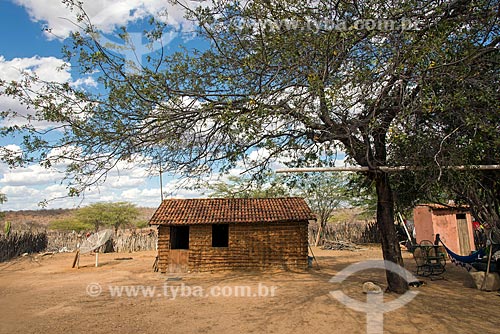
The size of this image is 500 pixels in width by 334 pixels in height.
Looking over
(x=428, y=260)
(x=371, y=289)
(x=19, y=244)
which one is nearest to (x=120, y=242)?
(x=19, y=244)

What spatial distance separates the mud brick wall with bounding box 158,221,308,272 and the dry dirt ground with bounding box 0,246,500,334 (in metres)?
0.46

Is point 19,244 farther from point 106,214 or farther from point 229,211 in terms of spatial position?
point 106,214

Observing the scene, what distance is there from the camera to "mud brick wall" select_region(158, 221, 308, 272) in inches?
513

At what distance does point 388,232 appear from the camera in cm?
877

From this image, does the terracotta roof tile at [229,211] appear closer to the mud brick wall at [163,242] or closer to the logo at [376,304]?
the mud brick wall at [163,242]

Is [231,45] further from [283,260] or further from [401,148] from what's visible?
[283,260]

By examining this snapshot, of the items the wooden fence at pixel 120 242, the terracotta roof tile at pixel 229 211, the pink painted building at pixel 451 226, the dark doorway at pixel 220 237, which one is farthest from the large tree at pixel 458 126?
the wooden fence at pixel 120 242

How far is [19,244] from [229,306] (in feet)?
59.1

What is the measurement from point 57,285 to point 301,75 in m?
10.4

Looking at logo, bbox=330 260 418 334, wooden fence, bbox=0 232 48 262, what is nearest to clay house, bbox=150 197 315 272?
logo, bbox=330 260 418 334

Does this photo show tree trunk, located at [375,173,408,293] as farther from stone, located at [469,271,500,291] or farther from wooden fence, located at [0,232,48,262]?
Answer: wooden fence, located at [0,232,48,262]

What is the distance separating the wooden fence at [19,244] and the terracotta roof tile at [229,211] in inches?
432

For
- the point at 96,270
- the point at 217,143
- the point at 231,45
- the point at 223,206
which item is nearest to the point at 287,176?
the point at 217,143

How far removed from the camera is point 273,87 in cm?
679
